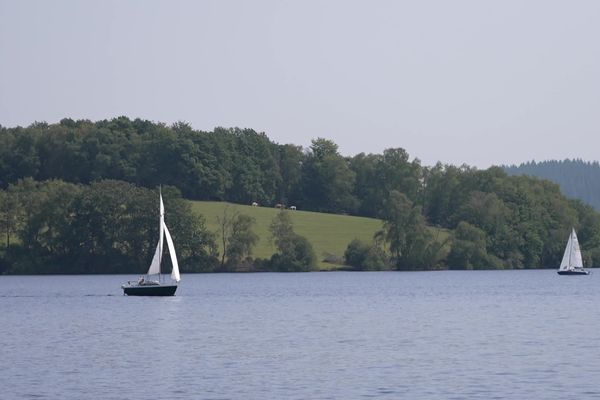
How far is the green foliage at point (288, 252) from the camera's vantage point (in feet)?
590

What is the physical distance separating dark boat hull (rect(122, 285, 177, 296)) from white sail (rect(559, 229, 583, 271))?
245 feet

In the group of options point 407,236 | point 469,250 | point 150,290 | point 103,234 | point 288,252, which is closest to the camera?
point 150,290

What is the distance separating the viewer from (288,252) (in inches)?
7092

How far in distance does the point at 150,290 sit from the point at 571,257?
78.1 m

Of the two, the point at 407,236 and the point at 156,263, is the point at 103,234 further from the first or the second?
the point at 156,263

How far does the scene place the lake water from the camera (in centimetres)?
4675

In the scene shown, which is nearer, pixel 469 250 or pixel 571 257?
pixel 571 257

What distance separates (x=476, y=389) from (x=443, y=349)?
14.4 m

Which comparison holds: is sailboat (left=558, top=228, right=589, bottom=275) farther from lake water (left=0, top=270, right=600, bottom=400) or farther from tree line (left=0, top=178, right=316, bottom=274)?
lake water (left=0, top=270, right=600, bottom=400)

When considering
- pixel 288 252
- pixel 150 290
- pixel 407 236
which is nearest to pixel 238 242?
pixel 288 252

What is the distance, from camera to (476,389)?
4547 cm

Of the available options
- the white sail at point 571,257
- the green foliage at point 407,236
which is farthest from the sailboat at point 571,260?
the green foliage at point 407,236

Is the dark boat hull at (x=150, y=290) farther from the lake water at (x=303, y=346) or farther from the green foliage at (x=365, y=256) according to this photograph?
the green foliage at (x=365, y=256)

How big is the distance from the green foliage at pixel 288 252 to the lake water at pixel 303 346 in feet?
195
